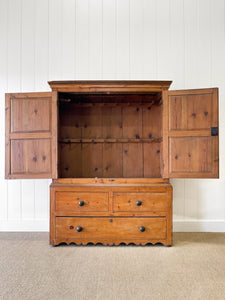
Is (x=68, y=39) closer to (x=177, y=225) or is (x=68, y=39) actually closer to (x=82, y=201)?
(x=82, y=201)

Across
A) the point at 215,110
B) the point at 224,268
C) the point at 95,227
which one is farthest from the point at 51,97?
the point at 224,268

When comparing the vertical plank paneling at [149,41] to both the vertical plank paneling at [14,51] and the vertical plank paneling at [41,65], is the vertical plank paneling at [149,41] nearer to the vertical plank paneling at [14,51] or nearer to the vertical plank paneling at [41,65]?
the vertical plank paneling at [41,65]

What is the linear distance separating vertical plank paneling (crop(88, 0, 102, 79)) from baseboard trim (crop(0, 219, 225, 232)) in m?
1.96

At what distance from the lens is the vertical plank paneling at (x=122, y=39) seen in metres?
2.66

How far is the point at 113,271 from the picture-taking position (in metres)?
1.68

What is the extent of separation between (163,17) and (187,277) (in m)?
2.81

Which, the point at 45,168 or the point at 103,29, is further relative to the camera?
the point at 103,29

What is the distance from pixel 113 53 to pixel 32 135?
1439 mm

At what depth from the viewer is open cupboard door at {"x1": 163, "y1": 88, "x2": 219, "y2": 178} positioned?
2033 millimetres

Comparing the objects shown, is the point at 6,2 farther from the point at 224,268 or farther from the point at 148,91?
the point at 224,268

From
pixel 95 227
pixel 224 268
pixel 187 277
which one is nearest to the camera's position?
pixel 187 277

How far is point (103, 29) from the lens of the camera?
2.66m

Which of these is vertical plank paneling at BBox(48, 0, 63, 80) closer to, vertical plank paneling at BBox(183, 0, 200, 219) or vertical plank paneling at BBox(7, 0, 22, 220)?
vertical plank paneling at BBox(7, 0, 22, 220)

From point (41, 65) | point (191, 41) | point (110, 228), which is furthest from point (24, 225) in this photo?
point (191, 41)
